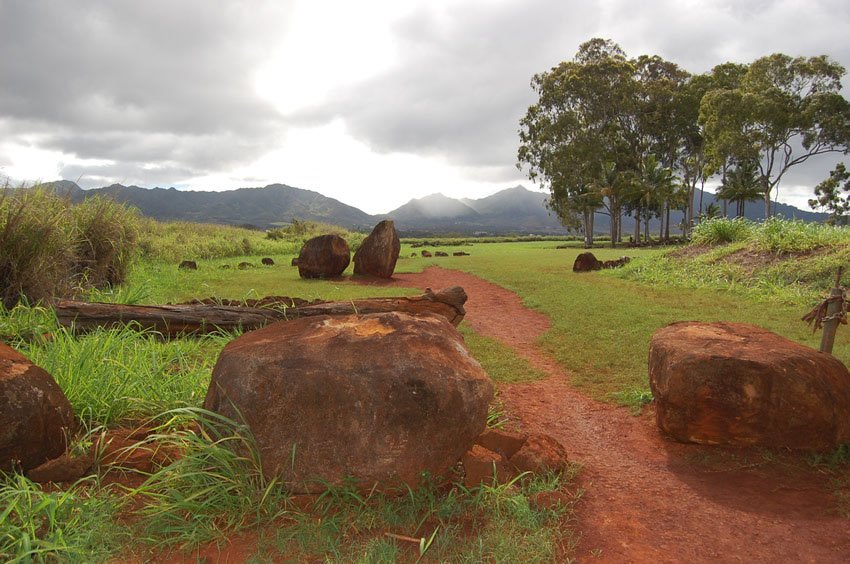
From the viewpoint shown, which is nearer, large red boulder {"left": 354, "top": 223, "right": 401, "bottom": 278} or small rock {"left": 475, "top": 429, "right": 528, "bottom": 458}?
small rock {"left": 475, "top": 429, "right": 528, "bottom": 458}

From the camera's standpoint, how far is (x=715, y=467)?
407 centimetres

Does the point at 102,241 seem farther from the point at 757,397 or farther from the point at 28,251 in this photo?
the point at 757,397

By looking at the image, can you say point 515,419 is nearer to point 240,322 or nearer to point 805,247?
point 240,322

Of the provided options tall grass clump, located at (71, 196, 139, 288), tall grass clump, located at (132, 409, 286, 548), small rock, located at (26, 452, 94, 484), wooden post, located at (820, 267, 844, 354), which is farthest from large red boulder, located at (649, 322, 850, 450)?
tall grass clump, located at (71, 196, 139, 288)

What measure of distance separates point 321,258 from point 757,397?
13747 millimetres

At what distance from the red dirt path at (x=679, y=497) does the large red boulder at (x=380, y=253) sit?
1109cm

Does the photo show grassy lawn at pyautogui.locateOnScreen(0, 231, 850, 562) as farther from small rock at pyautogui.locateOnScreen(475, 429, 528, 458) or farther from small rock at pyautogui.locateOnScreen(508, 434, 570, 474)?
small rock at pyautogui.locateOnScreen(475, 429, 528, 458)

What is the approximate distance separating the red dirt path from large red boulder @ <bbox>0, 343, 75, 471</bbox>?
365 cm

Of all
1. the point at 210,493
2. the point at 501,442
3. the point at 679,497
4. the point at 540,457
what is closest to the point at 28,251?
the point at 210,493

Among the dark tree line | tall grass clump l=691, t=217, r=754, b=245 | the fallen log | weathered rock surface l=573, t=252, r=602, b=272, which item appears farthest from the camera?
the dark tree line

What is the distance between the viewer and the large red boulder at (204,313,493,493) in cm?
325

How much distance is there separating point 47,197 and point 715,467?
1073cm

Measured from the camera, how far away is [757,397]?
4148 millimetres

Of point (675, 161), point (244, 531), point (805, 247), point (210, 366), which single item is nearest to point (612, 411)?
point (244, 531)
